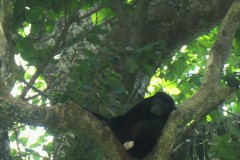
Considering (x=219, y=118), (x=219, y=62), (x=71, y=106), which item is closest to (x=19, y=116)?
(x=71, y=106)

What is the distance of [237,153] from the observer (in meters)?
3.75

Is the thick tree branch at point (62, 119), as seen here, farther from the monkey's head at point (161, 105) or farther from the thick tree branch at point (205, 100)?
the monkey's head at point (161, 105)

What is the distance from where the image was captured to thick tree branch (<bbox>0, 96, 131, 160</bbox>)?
8.15ft

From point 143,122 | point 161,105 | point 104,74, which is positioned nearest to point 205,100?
point 104,74

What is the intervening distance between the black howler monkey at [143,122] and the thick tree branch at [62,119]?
0.61m

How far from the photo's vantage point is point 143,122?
4.21 metres

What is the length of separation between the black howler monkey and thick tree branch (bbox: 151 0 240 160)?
43 centimetres

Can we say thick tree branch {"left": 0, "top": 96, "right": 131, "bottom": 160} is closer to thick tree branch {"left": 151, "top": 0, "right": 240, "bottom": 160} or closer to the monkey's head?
thick tree branch {"left": 151, "top": 0, "right": 240, "bottom": 160}

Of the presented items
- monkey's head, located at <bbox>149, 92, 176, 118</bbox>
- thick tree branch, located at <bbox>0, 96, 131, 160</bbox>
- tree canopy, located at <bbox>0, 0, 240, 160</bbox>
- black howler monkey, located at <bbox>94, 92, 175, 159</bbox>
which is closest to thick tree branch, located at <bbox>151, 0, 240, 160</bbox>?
tree canopy, located at <bbox>0, 0, 240, 160</bbox>

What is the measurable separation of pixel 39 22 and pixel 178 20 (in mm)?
1540

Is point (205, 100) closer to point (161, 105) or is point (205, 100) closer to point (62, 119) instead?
point (62, 119)

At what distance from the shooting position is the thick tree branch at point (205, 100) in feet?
9.48

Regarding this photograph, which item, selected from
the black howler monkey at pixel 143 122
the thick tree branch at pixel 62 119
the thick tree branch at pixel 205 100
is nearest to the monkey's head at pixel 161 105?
the black howler monkey at pixel 143 122

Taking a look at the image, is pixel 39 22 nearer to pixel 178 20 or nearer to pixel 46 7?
pixel 46 7
